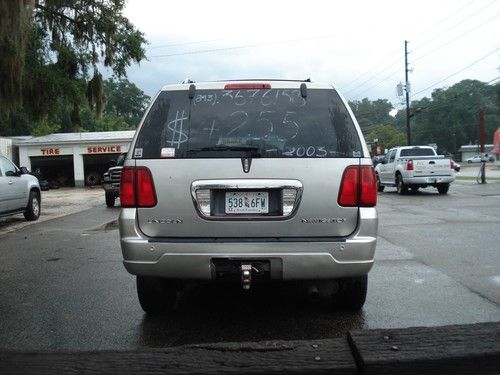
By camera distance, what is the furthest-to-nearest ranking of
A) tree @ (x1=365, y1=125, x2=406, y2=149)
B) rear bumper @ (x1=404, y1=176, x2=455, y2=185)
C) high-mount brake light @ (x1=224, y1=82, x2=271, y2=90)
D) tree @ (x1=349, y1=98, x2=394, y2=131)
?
tree @ (x1=349, y1=98, x2=394, y2=131), tree @ (x1=365, y1=125, x2=406, y2=149), rear bumper @ (x1=404, y1=176, x2=455, y2=185), high-mount brake light @ (x1=224, y1=82, x2=271, y2=90)

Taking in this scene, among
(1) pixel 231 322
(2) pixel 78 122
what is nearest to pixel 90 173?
(2) pixel 78 122

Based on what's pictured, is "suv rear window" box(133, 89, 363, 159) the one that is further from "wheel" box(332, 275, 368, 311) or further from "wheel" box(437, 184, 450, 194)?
"wheel" box(437, 184, 450, 194)

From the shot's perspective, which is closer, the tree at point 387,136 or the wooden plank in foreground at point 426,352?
the wooden plank in foreground at point 426,352

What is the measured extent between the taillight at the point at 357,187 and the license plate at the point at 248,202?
57 centimetres

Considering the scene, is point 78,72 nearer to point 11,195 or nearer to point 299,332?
point 11,195

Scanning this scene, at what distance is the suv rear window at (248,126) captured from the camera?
4102 mm

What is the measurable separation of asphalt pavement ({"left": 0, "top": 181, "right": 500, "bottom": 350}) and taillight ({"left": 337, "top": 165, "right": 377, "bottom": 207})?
1.07m

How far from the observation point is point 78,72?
18656 millimetres

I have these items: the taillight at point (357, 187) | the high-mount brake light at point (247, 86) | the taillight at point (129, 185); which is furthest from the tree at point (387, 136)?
the taillight at point (129, 185)

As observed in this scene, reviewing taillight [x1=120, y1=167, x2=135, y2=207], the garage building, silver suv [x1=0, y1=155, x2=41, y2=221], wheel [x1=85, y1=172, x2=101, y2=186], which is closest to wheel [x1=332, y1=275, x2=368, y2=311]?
taillight [x1=120, y1=167, x2=135, y2=207]

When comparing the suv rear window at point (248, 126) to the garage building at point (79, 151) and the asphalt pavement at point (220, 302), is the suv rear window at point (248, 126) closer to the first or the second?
the asphalt pavement at point (220, 302)

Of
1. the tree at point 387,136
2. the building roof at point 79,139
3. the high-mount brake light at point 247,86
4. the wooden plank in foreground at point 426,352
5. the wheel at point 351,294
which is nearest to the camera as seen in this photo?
the wooden plank in foreground at point 426,352

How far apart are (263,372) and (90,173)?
138 feet

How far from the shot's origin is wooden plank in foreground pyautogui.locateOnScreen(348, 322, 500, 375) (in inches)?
121
